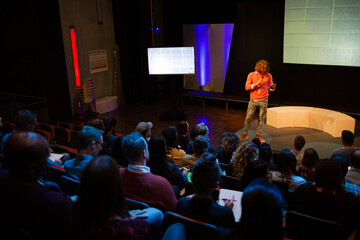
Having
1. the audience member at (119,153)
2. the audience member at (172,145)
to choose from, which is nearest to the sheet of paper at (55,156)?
the audience member at (119,153)

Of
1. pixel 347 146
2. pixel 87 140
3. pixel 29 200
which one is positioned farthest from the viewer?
pixel 347 146

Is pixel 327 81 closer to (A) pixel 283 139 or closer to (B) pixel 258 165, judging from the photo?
(A) pixel 283 139

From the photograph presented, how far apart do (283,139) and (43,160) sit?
202 inches

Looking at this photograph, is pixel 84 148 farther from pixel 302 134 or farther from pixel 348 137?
pixel 302 134

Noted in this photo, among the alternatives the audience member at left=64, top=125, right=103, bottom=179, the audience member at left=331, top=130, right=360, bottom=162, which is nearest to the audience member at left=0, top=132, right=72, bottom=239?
the audience member at left=64, top=125, right=103, bottom=179

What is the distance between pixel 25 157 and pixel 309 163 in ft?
8.88

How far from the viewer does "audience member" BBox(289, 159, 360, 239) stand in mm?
2320

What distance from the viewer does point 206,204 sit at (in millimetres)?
2039

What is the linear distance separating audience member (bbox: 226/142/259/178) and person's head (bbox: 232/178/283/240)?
63.1 inches

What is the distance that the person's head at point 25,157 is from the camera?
1.69 metres

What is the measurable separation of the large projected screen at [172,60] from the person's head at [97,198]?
247 inches

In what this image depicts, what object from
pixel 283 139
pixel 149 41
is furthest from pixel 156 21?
pixel 283 139

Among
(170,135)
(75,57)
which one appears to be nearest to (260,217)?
(170,135)

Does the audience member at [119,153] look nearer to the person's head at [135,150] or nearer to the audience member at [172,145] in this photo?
the audience member at [172,145]
